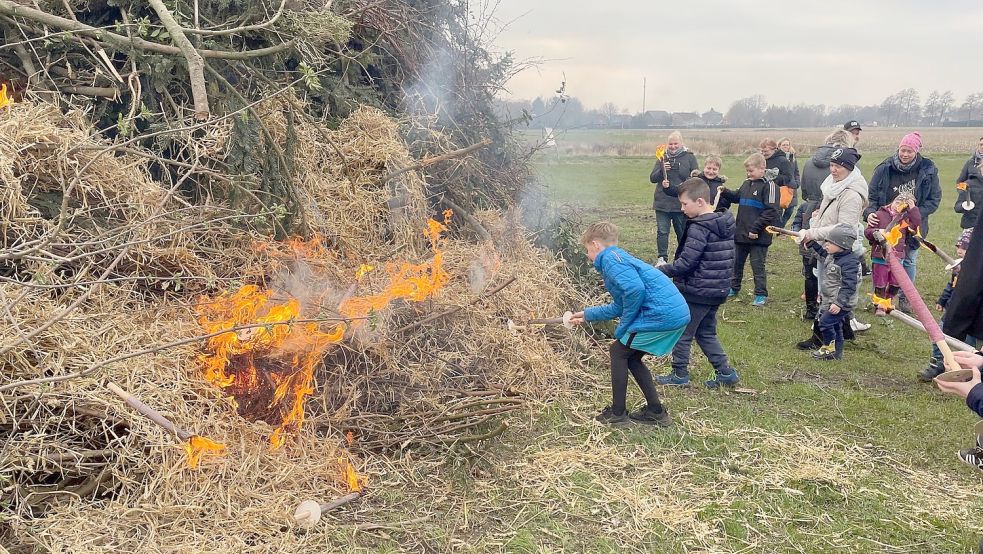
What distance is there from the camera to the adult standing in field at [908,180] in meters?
7.29

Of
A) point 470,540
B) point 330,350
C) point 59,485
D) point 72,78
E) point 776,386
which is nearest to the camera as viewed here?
point 59,485

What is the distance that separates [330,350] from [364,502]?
3.74 ft

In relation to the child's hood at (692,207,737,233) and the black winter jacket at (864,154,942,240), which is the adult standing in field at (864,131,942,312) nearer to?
the black winter jacket at (864,154,942,240)

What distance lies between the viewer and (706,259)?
17.7 feet

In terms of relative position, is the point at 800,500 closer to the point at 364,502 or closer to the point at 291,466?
the point at 364,502

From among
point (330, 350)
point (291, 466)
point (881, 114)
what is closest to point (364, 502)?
point (291, 466)

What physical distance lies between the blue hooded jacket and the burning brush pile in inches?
42.3

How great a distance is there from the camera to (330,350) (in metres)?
4.62

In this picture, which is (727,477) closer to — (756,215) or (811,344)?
(811,344)

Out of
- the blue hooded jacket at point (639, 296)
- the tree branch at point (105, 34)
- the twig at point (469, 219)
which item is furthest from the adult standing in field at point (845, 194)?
the tree branch at point (105, 34)

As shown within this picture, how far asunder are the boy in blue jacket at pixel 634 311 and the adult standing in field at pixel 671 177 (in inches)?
171

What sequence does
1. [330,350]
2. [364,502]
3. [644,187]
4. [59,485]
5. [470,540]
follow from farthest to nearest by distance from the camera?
[644,187] → [330,350] → [364,502] → [470,540] → [59,485]

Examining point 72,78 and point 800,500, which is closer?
point 800,500

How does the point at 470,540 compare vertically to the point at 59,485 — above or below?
below
